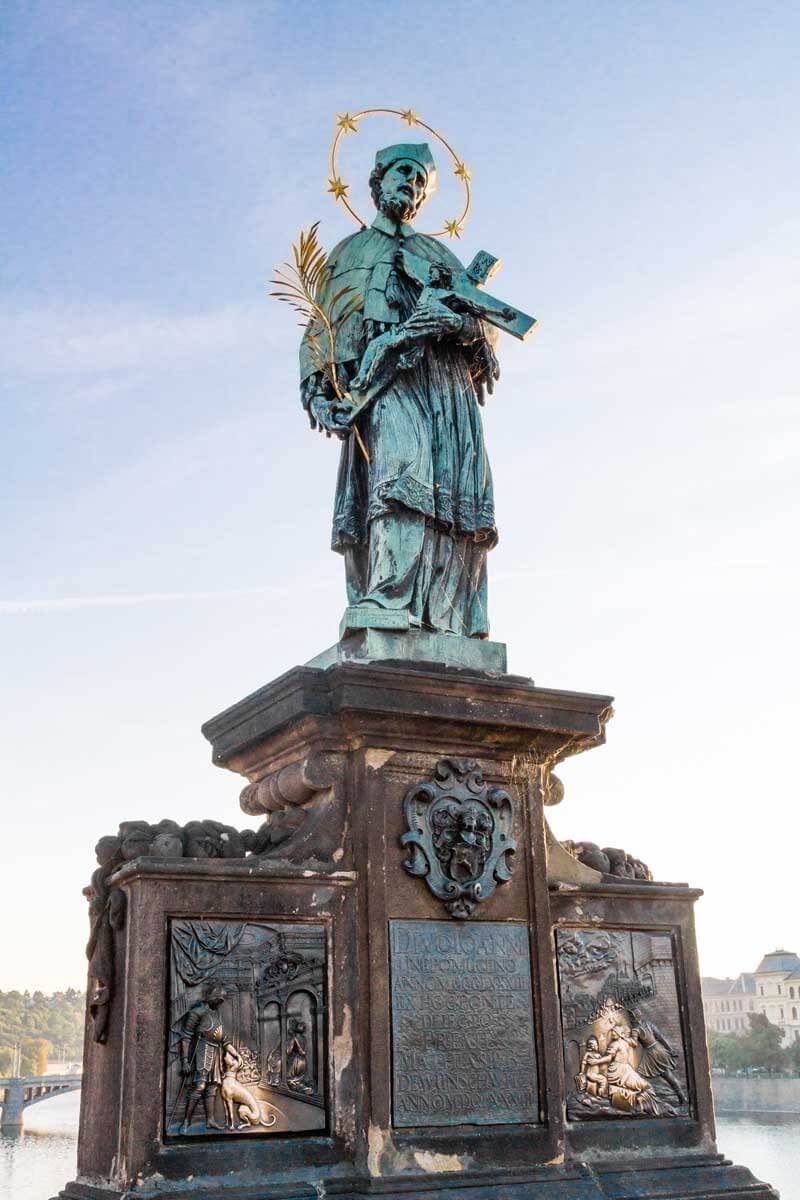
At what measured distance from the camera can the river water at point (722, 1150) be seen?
77.8 ft

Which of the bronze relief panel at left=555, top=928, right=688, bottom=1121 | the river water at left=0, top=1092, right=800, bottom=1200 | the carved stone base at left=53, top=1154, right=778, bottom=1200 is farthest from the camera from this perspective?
the river water at left=0, top=1092, right=800, bottom=1200

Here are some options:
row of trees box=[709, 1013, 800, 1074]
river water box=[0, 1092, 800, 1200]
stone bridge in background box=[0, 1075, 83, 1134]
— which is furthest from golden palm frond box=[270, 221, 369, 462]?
row of trees box=[709, 1013, 800, 1074]

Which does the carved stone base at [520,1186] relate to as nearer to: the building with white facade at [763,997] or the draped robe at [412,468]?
the draped robe at [412,468]

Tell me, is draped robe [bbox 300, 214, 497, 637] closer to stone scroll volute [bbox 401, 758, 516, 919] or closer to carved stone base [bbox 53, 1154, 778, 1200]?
stone scroll volute [bbox 401, 758, 516, 919]

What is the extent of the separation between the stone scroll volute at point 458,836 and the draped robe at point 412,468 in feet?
3.82

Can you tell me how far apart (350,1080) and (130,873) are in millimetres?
1719

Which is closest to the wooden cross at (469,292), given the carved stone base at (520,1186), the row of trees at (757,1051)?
the carved stone base at (520,1186)

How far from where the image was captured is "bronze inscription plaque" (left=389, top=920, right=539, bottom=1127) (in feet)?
24.1

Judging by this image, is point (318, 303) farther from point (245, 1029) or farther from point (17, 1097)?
point (17, 1097)

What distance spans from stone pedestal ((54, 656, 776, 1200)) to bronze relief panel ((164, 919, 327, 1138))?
1cm

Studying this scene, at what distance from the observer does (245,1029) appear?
7121mm

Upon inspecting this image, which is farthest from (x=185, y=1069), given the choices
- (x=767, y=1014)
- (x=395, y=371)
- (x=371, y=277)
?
(x=767, y=1014)

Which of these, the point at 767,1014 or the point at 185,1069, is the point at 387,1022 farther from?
the point at 767,1014

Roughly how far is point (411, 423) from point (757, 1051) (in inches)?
2920
